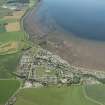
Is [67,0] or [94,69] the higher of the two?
[67,0]

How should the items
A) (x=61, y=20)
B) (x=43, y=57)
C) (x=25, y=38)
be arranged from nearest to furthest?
(x=43, y=57) < (x=25, y=38) < (x=61, y=20)

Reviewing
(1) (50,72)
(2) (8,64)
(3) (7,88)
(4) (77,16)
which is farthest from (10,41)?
(4) (77,16)

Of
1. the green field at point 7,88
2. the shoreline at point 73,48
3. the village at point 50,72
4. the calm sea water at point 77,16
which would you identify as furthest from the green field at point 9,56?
the calm sea water at point 77,16

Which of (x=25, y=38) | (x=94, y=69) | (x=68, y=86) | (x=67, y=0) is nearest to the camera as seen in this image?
(x=68, y=86)

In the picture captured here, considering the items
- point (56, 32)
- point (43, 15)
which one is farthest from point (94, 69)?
point (43, 15)

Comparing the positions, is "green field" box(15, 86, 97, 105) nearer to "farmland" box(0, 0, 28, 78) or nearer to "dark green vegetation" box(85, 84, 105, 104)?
"dark green vegetation" box(85, 84, 105, 104)

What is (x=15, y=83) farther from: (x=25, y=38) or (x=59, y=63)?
(x=25, y=38)

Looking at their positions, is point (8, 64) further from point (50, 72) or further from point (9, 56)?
point (50, 72)
